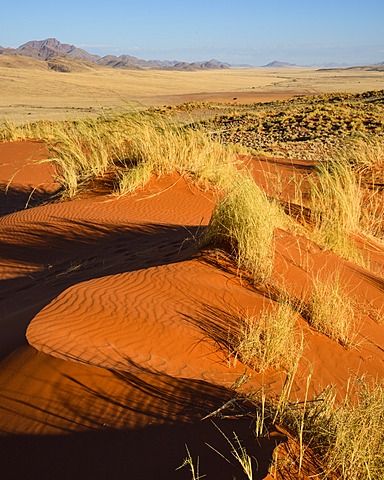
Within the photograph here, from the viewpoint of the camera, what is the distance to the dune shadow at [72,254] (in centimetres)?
630

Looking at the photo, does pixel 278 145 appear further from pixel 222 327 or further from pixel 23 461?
pixel 23 461

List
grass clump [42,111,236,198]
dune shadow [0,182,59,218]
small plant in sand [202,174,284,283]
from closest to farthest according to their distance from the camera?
small plant in sand [202,174,284,283] < grass clump [42,111,236,198] < dune shadow [0,182,59,218]

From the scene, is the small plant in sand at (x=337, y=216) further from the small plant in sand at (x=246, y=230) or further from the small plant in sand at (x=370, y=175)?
the small plant in sand at (x=246, y=230)

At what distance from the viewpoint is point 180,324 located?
15.8ft

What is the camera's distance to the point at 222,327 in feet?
16.1

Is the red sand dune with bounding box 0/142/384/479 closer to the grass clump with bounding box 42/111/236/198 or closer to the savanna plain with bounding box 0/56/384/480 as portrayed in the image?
the savanna plain with bounding box 0/56/384/480

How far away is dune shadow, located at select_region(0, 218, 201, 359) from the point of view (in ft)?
20.7

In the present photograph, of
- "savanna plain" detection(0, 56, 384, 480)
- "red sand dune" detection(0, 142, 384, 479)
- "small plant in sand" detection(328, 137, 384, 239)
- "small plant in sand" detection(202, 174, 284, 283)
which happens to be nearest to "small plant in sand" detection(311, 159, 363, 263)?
"savanna plain" detection(0, 56, 384, 480)

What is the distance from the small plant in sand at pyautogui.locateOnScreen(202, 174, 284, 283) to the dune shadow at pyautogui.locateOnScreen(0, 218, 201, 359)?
0.40 metres

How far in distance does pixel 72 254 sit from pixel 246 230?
2.70m

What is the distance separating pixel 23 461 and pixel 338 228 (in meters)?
6.69

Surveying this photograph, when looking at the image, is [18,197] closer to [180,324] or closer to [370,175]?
[370,175]

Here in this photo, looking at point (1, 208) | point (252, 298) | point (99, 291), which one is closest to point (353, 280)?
point (252, 298)

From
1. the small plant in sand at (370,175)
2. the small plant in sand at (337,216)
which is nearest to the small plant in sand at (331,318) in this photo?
the small plant in sand at (337,216)
